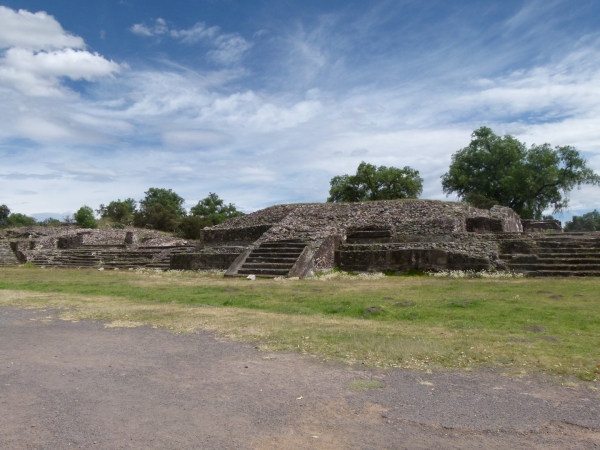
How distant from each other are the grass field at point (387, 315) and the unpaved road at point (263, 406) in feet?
1.94

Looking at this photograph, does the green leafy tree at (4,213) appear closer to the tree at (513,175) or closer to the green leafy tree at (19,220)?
the green leafy tree at (19,220)

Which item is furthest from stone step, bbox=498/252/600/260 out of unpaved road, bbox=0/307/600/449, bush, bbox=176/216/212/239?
bush, bbox=176/216/212/239

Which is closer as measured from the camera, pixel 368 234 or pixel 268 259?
pixel 268 259

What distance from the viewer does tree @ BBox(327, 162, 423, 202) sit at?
41.7 meters

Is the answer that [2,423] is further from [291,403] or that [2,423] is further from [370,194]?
[370,194]

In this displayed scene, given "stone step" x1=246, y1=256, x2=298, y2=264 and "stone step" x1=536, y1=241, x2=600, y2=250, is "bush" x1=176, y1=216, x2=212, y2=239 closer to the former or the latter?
"stone step" x1=246, y1=256, x2=298, y2=264

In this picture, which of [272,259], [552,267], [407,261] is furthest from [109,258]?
[552,267]

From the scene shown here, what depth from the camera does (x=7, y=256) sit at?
2647 cm

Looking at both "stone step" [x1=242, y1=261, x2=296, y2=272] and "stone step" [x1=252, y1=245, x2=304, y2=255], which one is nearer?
"stone step" [x1=242, y1=261, x2=296, y2=272]

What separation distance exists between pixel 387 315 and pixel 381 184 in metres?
35.3

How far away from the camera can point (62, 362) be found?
17.1ft

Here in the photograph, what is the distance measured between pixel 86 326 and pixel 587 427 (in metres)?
6.78

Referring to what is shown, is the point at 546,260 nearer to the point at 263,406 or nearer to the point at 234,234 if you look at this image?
the point at 263,406

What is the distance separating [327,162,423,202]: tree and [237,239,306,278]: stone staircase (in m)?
25.6
